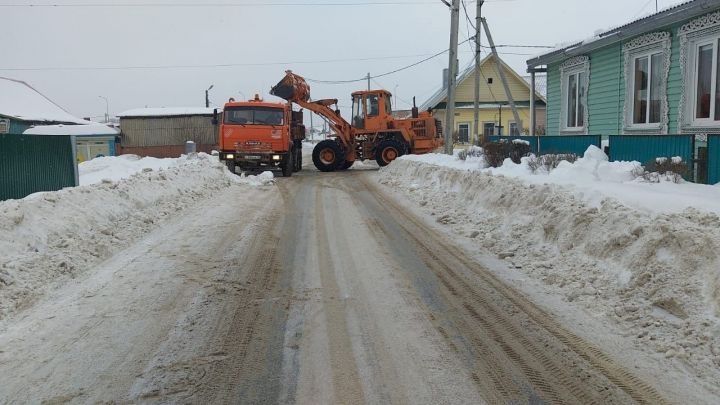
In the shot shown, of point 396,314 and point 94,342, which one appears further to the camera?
point 396,314

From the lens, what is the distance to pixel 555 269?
21.6 ft

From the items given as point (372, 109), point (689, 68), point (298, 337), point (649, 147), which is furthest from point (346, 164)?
point (298, 337)

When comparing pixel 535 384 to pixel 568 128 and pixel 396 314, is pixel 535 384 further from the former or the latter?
pixel 568 128

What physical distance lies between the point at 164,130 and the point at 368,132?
81.6ft

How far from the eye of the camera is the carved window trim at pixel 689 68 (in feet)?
37.8

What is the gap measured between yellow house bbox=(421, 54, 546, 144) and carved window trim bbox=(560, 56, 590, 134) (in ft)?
73.2

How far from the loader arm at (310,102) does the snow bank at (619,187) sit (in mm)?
13794

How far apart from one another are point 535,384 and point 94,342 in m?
3.38

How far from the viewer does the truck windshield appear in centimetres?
2088

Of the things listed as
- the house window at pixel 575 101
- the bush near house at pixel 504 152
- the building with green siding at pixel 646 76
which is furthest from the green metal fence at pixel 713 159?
the house window at pixel 575 101

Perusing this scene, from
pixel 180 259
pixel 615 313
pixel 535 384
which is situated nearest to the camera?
pixel 535 384

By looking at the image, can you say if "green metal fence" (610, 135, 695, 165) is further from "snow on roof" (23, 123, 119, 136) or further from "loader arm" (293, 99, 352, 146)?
"snow on roof" (23, 123, 119, 136)

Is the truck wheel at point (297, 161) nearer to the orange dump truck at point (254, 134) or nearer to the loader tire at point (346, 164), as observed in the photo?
the loader tire at point (346, 164)

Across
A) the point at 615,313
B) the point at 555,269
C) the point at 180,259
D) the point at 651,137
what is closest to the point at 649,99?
A: the point at 651,137
